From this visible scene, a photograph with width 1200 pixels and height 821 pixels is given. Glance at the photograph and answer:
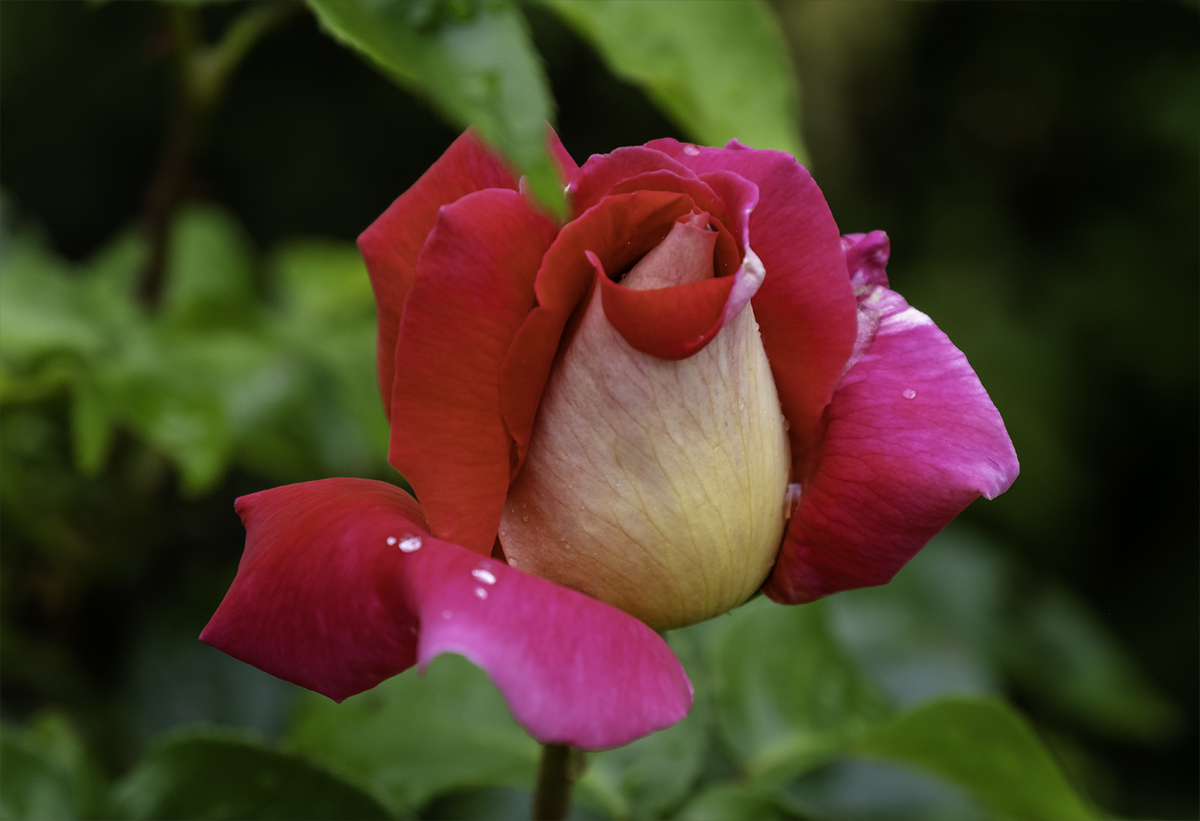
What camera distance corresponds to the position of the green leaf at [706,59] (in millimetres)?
474

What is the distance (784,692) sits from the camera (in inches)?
24.8

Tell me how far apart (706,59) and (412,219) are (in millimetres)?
242

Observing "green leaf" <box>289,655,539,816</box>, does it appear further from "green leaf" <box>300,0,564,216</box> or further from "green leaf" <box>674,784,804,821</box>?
"green leaf" <box>300,0,564,216</box>

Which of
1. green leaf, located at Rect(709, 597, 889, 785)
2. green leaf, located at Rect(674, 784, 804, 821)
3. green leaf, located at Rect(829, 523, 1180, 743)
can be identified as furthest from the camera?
green leaf, located at Rect(829, 523, 1180, 743)

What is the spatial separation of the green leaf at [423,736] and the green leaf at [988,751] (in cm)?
19

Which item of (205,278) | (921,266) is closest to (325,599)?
(205,278)

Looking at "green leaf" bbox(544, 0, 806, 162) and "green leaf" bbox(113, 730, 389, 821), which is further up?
"green leaf" bbox(544, 0, 806, 162)

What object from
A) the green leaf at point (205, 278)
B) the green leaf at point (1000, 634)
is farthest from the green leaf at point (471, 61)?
the green leaf at point (1000, 634)

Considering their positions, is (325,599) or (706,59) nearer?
(325,599)

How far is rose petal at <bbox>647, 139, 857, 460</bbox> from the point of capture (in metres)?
0.31

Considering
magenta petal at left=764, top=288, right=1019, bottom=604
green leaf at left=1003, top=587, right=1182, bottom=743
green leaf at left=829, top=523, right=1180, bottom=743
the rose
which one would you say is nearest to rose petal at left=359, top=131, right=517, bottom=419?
the rose

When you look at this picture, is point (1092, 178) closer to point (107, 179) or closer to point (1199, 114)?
point (1199, 114)

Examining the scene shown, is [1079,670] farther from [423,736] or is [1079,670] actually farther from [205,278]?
[205,278]

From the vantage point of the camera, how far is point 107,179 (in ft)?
4.86
